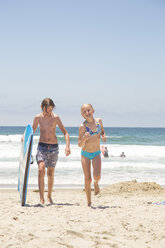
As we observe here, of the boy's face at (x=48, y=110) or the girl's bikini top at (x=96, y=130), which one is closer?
the girl's bikini top at (x=96, y=130)

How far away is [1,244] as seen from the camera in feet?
10.8

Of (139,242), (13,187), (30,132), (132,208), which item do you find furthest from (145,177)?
(139,242)

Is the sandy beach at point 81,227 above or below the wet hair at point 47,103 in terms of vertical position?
below

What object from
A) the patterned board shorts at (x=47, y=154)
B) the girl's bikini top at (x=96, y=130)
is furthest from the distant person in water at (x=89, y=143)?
the patterned board shorts at (x=47, y=154)

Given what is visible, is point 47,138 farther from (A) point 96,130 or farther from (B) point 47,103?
(A) point 96,130

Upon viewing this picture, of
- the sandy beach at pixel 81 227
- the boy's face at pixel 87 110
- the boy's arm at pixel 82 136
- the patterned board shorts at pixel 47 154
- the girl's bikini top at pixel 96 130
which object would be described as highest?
the boy's face at pixel 87 110

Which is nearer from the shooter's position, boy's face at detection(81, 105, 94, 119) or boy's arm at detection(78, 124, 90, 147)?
boy's arm at detection(78, 124, 90, 147)

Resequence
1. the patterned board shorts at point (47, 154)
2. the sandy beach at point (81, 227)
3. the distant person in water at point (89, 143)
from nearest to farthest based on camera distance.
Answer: the sandy beach at point (81, 227), the distant person in water at point (89, 143), the patterned board shorts at point (47, 154)

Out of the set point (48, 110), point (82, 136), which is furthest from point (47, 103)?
point (82, 136)

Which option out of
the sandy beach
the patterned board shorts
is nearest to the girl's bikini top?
the patterned board shorts

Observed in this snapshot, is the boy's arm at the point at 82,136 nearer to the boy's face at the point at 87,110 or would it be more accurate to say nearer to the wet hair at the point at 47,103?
the boy's face at the point at 87,110

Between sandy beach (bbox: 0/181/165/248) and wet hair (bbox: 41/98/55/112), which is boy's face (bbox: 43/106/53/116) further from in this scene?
sandy beach (bbox: 0/181/165/248)

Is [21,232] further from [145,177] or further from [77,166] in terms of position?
[77,166]

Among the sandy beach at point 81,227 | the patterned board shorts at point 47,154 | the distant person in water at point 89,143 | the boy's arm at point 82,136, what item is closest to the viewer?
the sandy beach at point 81,227
